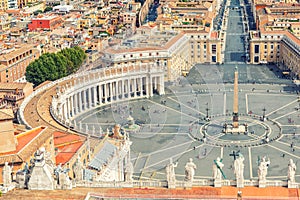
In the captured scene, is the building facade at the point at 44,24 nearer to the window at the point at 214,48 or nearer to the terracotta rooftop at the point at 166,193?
the window at the point at 214,48

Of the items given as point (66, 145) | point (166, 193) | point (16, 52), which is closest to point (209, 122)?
point (66, 145)

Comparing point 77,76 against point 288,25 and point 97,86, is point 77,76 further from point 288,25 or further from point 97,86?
point 288,25

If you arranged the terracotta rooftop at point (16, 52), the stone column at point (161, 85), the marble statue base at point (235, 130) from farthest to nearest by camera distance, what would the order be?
1. the terracotta rooftop at point (16, 52)
2. the stone column at point (161, 85)
3. the marble statue base at point (235, 130)

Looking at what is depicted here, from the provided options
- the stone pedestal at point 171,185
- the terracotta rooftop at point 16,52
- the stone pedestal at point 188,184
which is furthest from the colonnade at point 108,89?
the stone pedestal at point 188,184

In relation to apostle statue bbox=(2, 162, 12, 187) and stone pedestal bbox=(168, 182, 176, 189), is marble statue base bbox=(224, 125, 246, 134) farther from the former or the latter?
apostle statue bbox=(2, 162, 12, 187)

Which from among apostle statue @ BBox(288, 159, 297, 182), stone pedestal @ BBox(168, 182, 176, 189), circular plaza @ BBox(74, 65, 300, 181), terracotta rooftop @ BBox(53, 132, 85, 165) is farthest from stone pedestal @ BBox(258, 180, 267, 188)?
circular plaza @ BBox(74, 65, 300, 181)
